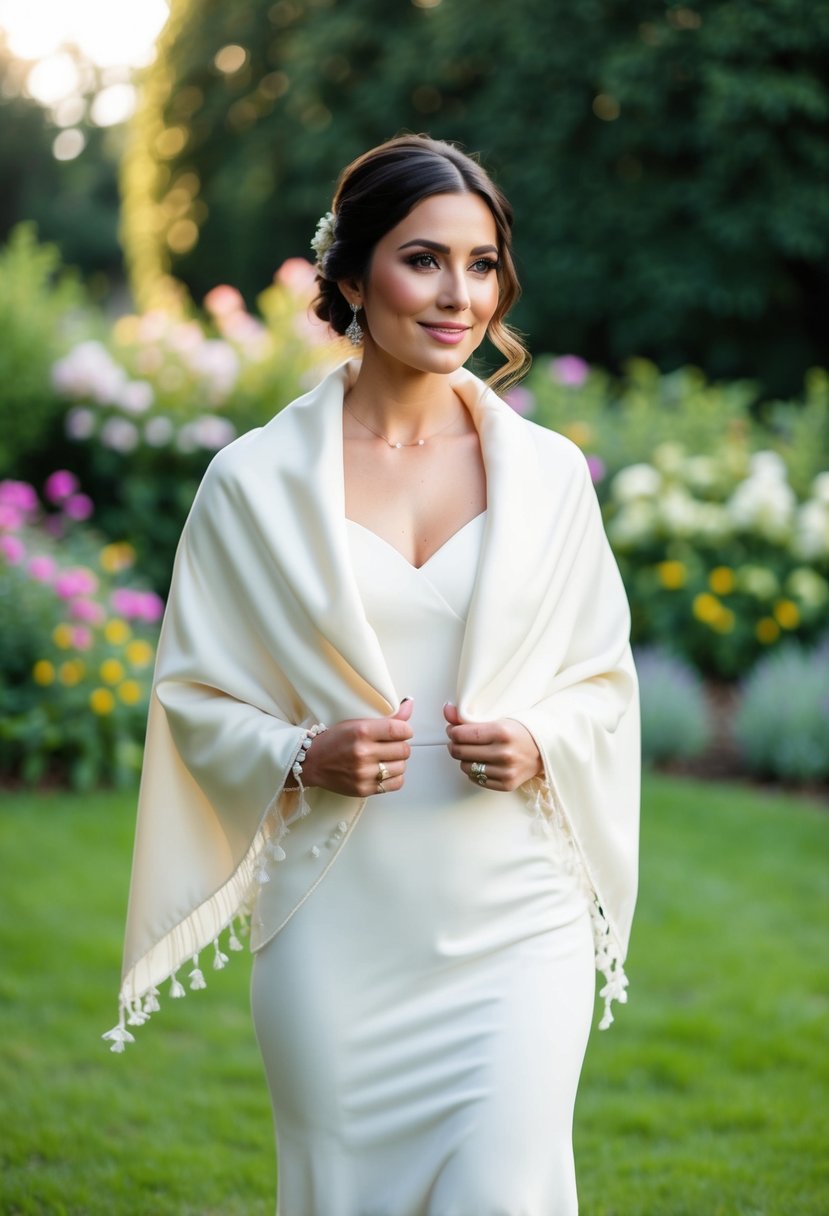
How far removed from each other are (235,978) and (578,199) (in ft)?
48.4

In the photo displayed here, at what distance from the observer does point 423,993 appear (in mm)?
2504

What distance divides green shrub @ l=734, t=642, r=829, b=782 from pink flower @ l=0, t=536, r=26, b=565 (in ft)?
13.1

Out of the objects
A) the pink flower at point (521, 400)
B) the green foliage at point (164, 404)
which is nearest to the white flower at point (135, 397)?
the green foliage at point (164, 404)

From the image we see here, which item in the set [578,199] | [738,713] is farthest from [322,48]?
[738,713]

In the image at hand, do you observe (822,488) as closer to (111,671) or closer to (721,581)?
(721,581)

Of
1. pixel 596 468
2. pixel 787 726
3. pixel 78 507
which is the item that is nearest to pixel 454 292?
pixel 787 726

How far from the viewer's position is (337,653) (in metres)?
2.54

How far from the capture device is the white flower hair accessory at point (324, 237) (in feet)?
9.25

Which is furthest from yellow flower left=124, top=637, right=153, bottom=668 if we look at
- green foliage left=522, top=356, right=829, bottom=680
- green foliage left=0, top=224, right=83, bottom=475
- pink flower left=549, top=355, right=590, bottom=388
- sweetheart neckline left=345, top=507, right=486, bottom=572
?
sweetheart neckline left=345, top=507, right=486, bottom=572

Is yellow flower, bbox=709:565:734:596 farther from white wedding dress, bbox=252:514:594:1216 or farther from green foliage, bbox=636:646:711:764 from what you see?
white wedding dress, bbox=252:514:594:1216

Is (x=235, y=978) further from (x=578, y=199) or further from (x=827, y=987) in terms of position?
(x=578, y=199)

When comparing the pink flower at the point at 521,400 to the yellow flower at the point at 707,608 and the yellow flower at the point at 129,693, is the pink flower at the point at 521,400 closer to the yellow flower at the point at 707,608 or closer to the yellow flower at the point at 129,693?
the yellow flower at the point at 707,608

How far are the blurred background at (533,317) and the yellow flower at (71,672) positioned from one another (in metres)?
0.01

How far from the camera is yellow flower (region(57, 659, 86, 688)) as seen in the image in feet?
22.8
